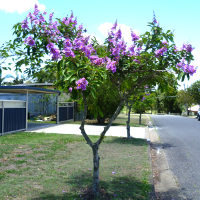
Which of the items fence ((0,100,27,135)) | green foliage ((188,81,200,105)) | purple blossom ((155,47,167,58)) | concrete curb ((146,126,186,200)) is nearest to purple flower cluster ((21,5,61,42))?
purple blossom ((155,47,167,58))

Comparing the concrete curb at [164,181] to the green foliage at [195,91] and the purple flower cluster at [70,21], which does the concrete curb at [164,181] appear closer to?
the purple flower cluster at [70,21]

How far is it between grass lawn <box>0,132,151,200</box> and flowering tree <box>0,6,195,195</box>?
0.66 meters

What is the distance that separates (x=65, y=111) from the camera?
20875 millimetres

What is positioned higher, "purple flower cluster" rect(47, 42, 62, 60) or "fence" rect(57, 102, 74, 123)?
"purple flower cluster" rect(47, 42, 62, 60)

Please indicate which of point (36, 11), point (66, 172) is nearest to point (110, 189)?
point (66, 172)

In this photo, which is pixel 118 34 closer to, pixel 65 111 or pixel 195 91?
pixel 65 111

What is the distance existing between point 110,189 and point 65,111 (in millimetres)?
16458

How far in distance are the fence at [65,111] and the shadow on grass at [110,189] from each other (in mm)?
14280

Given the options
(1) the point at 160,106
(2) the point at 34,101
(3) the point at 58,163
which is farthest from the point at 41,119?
(1) the point at 160,106

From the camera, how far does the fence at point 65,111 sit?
19562mm

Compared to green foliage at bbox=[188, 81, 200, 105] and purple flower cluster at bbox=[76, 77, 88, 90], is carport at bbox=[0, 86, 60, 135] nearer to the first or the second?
purple flower cluster at bbox=[76, 77, 88, 90]

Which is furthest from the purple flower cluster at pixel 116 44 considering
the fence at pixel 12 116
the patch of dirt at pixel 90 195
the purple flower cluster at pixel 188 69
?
the fence at pixel 12 116

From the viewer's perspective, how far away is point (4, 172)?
568 centimetres

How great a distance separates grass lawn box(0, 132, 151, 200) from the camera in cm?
450
